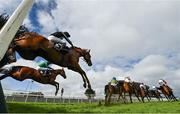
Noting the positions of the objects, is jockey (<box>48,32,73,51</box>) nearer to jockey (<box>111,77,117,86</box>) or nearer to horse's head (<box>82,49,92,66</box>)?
horse's head (<box>82,49,92,66</box>)

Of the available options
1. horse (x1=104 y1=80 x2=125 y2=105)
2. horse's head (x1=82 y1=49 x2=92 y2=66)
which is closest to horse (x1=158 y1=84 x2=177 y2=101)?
horse (x1=104 y1=80 x2=125 y2=105)

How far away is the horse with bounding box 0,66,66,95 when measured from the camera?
75.7ft

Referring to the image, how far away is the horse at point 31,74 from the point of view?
23.1m

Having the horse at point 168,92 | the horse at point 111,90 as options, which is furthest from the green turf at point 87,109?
the horse at point 168,92

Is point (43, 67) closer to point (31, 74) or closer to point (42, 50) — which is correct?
point (31, 74)

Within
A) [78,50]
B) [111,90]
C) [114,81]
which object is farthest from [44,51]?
[114,81]

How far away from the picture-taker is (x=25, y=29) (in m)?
16.3

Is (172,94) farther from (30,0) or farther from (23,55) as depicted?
(30,0)

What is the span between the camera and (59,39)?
57.8ft

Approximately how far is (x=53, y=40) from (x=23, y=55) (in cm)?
165

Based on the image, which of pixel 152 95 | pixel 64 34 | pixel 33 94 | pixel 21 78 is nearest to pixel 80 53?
pixel 64 34

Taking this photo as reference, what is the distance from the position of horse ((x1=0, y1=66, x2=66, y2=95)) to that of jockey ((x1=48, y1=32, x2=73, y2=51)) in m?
5.82

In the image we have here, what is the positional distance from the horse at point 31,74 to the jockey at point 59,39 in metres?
5.82

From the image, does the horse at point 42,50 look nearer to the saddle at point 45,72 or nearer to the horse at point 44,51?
the horse at point 44,51
